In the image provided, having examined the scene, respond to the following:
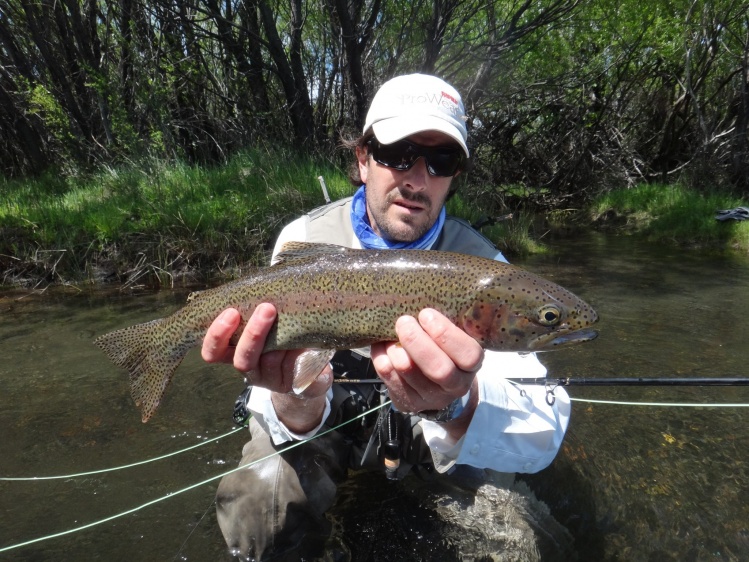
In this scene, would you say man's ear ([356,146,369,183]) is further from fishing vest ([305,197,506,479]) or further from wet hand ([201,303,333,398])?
wet hand ([201,303,333,398])

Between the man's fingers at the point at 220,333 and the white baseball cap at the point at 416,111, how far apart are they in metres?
1.44

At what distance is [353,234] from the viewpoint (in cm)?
346

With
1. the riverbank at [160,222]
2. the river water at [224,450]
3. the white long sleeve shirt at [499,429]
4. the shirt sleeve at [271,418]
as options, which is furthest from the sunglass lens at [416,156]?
the riverbank at [160,222]

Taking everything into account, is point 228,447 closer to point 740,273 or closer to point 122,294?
point 122,294

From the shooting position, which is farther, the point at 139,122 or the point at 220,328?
the point at 139,122

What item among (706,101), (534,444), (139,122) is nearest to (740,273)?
(534,444)

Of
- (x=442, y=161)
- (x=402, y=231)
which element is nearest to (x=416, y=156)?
(x=442, y=161)

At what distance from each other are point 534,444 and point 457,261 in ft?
3.55

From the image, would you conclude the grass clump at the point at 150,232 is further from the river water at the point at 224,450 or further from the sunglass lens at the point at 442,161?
the sunglass lens at the point at 442,161

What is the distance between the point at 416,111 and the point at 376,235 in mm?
815

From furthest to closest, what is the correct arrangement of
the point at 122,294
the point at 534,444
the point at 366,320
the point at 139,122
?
the point at 139,122, the point at 122,294, the point at 534,444, the point at 366,320

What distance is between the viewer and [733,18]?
15414 millimetres

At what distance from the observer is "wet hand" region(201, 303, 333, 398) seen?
2389mm

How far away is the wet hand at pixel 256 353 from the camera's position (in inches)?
94.0
